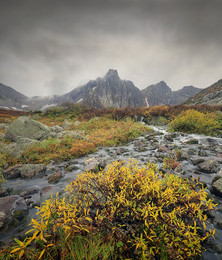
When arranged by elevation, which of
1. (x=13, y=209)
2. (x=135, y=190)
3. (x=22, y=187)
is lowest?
(x=22, y=187)

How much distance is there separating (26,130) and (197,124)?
859 inches

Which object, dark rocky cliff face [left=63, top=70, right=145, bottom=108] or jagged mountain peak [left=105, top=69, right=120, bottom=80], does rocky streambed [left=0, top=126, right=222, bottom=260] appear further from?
jagged mountain peak [left=105, top=69, right=120, bottom=80]

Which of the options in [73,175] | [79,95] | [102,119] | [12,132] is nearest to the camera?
[73,175]

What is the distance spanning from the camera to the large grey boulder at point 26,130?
14992 mm

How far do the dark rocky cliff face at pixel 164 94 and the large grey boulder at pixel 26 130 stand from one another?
560 ft

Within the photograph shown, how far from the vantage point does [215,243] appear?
302 cm

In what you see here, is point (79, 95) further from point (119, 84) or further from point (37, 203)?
point (37, 203)

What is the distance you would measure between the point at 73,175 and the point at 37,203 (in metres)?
2.40

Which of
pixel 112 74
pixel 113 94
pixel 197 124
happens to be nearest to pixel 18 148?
pixel 197 124

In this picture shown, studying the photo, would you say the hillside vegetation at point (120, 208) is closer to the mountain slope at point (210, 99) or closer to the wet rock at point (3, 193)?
the wet rock at point (3, 193)

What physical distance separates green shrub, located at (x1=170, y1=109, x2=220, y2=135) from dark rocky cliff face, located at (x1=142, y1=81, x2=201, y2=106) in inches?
6407

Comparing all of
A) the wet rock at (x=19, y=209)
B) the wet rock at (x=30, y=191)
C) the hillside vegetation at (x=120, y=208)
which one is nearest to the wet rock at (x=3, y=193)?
the wet rock at (x=30, y=191)

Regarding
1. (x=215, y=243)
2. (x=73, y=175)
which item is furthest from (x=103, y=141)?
(x=215, y=243)

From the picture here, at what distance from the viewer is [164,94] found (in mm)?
186000
